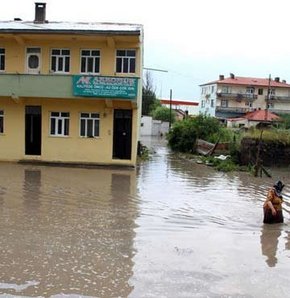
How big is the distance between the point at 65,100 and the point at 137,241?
50.7ft

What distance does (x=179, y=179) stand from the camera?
20.4 meters

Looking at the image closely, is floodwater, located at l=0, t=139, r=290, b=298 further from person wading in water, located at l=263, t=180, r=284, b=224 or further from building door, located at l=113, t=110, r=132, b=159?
building door, located at l=113, t=110, r=132, b=159

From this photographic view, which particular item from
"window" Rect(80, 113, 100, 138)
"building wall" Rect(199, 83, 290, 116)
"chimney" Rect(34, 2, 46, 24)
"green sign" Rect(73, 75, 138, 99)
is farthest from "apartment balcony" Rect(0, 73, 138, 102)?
"building wall" Rect(199, 83, 290, 116)

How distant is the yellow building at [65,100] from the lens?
23250 millimetres

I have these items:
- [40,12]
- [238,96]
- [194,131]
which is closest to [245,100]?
[238,96]

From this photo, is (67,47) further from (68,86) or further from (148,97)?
(148,97)

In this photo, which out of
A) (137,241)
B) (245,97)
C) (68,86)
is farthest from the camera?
(245,97)

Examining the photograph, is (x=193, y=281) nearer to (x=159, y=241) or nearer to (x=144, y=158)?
(x=159, y=241)

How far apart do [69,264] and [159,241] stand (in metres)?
2.40

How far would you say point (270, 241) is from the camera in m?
10.3

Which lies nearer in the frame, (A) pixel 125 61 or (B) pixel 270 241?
(B) pixel 270 241

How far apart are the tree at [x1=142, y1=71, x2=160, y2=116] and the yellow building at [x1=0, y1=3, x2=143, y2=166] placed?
50.9m

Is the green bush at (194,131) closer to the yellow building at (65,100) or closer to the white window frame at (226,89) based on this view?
the yellow building at (65,100)

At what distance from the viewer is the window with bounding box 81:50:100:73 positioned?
78.5 ft
